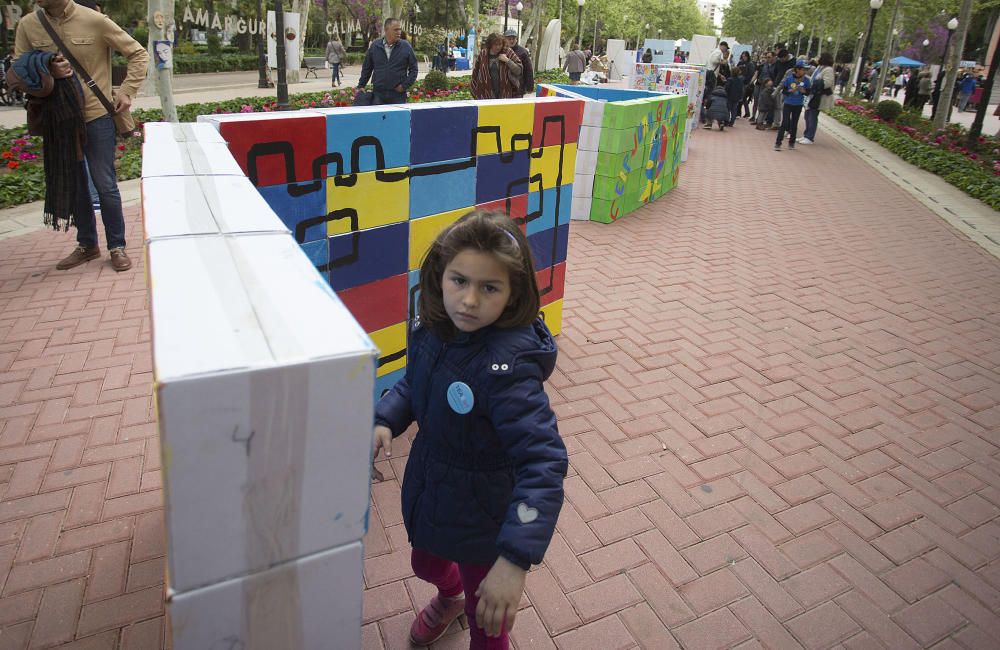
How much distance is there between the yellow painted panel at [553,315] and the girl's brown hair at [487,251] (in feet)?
8.16

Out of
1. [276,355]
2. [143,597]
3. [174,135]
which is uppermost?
[174,135]

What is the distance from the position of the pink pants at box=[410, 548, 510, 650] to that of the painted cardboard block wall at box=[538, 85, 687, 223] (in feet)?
18.2

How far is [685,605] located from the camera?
2475 millimetres

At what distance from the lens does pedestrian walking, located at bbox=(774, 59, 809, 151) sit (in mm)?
12969

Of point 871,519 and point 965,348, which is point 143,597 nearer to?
point 871,519

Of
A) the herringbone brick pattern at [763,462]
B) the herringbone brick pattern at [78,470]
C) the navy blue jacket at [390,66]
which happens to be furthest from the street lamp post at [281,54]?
the herringbone brick pattern at [78,470]

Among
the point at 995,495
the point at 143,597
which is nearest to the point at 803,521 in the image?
the point at 995,495

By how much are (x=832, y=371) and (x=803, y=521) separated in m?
1.80

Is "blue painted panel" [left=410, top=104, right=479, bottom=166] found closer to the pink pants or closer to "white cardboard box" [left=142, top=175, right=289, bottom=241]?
"white cardboard box" [left=142, top=175, right=289, bottom=241]

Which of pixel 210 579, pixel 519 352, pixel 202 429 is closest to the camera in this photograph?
pixel 202 429

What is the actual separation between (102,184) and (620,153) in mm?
4857

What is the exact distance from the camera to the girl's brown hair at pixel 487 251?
1.64 m

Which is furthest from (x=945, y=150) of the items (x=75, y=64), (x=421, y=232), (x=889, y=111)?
(x=75, y=64)

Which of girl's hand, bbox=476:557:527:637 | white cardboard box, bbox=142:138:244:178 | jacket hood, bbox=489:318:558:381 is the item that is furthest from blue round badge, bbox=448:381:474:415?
white cardboard box, bbox=142:138:244:178
